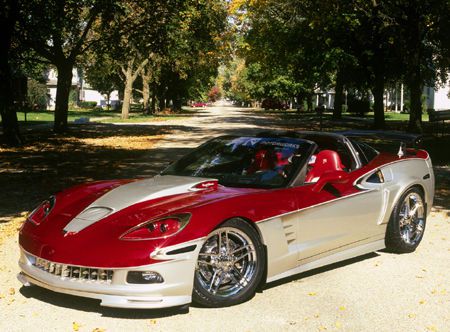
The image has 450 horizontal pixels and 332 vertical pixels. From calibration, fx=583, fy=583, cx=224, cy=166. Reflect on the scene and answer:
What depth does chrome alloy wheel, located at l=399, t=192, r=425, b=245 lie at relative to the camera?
6.12 meters

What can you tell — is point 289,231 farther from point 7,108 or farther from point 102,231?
point 7,108

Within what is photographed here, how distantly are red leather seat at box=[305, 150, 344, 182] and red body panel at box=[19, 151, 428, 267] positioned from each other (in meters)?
0.35

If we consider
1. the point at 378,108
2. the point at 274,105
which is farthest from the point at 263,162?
the point at 274,105

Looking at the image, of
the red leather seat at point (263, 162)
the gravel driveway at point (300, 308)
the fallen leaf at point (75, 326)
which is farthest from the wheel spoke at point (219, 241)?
the fallen leaf at point (75, 326)

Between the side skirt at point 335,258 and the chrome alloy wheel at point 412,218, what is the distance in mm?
372

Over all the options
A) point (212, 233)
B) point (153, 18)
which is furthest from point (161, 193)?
point (153, 18)

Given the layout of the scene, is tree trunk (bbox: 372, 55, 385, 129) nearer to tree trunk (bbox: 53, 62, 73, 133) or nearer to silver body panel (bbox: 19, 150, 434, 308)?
tree trunk (bbox: 53, 62, 73, 133)

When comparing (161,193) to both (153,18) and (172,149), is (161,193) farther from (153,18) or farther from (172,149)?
(153,18)

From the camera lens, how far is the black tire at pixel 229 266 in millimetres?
4309

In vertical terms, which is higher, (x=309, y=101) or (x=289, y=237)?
(x=309, y=101)

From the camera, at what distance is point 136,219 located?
425cm

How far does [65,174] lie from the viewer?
12.8 metres

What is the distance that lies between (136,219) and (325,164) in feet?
6.89

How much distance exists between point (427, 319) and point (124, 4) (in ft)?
70.4
